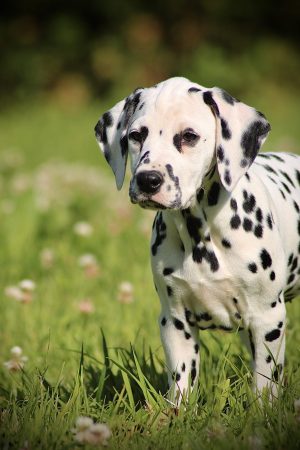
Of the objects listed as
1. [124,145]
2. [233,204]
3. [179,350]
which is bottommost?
[179,350]

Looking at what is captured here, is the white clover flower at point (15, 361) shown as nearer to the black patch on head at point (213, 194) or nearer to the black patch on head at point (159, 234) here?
the black patch on head at point (159, 234)

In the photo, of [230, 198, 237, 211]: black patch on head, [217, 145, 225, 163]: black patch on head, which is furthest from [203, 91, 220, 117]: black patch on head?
[230, 198, 237, 211]: black patch on head

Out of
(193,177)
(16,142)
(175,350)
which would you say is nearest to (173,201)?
(193,177)

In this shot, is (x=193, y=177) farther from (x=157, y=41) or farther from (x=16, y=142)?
(x=157, y=41)

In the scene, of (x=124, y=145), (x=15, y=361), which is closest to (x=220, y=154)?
(x=124, y=145)

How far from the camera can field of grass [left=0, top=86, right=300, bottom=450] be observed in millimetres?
3066

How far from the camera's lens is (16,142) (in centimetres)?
1355

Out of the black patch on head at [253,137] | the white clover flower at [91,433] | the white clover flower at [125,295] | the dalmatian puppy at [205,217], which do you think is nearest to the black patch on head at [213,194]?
the dalmatian puppy at [205,217]

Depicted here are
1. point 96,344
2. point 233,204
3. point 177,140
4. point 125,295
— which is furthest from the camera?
point 125,295

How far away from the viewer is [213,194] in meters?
3.38

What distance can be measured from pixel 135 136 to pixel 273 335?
1.10 metres

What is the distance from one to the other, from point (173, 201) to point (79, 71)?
17767 millimetres

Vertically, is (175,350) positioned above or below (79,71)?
below

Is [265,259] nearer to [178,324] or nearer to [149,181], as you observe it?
[178,324]
